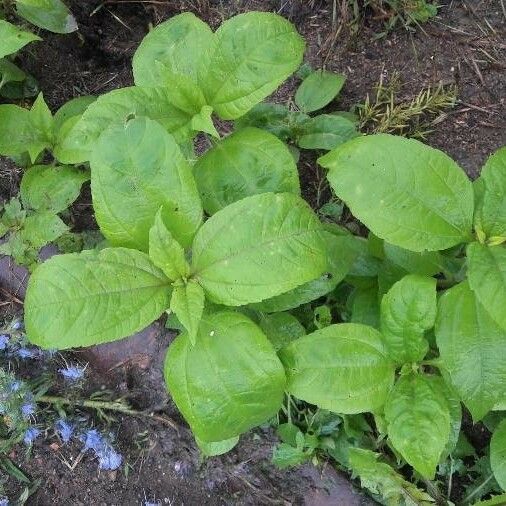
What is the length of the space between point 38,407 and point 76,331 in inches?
52.0

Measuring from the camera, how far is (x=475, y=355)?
1794mm

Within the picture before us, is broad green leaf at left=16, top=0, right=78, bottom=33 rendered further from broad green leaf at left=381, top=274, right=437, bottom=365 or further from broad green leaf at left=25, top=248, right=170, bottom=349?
broad green leaf at left=381, top=274, right=437, bottom=365

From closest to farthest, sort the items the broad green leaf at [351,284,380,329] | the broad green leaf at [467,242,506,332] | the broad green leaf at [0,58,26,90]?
the broad green leaf at [467,242,506,332]
the broad green leaf at [351,284,380,329]
the broad green leaf at [0,58,26,90]

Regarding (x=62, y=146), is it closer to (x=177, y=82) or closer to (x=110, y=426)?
(x=177, y=82)

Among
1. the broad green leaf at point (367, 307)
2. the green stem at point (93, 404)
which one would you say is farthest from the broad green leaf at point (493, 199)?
the green stem at point (93, 404)

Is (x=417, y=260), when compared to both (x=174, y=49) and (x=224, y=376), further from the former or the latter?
(x=174, y=49)

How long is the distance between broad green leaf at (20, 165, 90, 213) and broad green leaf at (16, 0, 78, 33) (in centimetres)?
59

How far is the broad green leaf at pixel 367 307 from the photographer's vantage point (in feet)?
7.52

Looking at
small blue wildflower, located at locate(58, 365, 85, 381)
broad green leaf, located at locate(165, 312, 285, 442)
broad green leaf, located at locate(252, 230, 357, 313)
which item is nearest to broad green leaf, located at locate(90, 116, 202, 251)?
broad green leaf, located at locate(165, 312, 285, 442)

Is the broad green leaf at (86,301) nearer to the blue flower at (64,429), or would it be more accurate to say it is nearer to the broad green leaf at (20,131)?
the broad green leaf at (20,131)

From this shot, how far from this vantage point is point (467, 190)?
175cm

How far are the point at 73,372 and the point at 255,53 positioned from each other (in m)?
1.56

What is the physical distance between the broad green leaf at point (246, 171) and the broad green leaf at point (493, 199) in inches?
21.6

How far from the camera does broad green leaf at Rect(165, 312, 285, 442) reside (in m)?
1.74
